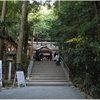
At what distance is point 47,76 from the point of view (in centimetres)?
1584

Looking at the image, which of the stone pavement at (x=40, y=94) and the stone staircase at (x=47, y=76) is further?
the stone staircase at (x=47, y=76)

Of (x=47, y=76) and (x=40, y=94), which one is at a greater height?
(x=40, y=94)

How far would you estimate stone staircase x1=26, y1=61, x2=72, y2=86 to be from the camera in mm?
13875

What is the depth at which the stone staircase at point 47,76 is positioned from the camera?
1388 centimetres

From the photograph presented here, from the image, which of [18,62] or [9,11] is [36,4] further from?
[18,62]

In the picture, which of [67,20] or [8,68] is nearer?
[67,20]

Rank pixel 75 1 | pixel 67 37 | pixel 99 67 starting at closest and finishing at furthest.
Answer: pixel 99 67, pixel 67 37, pixel 75 1

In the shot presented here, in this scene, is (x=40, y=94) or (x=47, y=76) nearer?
(x=40, y=94)

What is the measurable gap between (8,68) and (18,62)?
129 centimetres

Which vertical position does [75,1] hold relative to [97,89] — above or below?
above

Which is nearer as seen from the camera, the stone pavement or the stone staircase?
the stone pavement

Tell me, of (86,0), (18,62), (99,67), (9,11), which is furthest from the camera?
(9,11)

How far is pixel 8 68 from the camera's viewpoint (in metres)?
14.8

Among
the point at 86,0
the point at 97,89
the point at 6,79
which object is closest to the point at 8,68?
the point at 6,79
